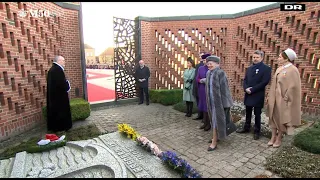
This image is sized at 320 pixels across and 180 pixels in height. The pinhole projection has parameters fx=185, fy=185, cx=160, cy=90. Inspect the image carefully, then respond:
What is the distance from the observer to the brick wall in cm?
490

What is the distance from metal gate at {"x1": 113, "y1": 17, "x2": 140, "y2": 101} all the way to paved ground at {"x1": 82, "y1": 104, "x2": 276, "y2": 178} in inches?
59.4

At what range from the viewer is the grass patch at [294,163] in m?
2.59

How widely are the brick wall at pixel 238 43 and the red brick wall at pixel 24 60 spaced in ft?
11.2

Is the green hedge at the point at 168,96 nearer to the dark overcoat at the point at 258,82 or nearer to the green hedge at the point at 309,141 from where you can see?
the dark overcoat at the point at 258,82

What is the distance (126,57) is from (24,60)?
11.7ft

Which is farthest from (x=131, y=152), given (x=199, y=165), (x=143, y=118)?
(x=143, y=118)

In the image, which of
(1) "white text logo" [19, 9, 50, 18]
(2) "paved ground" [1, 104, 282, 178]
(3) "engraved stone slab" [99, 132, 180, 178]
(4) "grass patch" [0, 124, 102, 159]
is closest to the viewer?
(3) "engraved stone slab" [99, 132, 180, 178]

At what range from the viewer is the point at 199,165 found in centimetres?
297

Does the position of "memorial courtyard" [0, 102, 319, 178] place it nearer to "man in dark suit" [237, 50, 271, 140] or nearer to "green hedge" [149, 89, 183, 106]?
"man in dark suit" [237, 50, 271, 140]

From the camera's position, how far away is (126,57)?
24.2 ft

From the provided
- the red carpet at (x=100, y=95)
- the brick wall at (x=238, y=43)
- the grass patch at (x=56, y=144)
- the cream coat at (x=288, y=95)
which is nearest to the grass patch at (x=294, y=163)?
the cream coat at (x=288, y=95)

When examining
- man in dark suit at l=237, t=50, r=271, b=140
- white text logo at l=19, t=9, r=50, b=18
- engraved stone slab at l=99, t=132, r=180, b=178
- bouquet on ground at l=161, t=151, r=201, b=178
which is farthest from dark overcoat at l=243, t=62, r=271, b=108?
white text logo at l=19, t=9, r=50, b=18

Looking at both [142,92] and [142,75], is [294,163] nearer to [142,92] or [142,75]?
[142,75]

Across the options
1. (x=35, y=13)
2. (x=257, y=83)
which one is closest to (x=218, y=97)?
(x=257, y=83)
